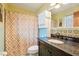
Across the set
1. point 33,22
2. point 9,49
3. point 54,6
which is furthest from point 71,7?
point 9,49

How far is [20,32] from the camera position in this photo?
63.1 inches

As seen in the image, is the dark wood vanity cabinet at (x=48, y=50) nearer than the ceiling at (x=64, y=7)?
Yes

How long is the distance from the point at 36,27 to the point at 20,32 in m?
0.22

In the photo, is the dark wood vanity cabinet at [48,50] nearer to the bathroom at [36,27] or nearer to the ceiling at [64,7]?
the bathroom at [36,27]

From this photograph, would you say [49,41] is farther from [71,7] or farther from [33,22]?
[71,7]

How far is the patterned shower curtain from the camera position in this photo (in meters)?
→ 1.56

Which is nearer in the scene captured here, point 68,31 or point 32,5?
point 32,5

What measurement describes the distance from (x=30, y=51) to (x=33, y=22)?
15.1 inches

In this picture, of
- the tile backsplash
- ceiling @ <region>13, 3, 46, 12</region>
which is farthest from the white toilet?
ceiling @ <region>13, 3, 46, 12</region>

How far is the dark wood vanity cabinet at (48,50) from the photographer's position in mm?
1438

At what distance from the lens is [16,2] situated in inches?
61.5

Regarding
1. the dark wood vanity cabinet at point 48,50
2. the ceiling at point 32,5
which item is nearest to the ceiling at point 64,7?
the ceiling at point 32,5

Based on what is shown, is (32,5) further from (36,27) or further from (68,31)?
(68,31)

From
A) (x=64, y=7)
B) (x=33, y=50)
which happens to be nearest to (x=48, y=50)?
(x=33, y=50)
